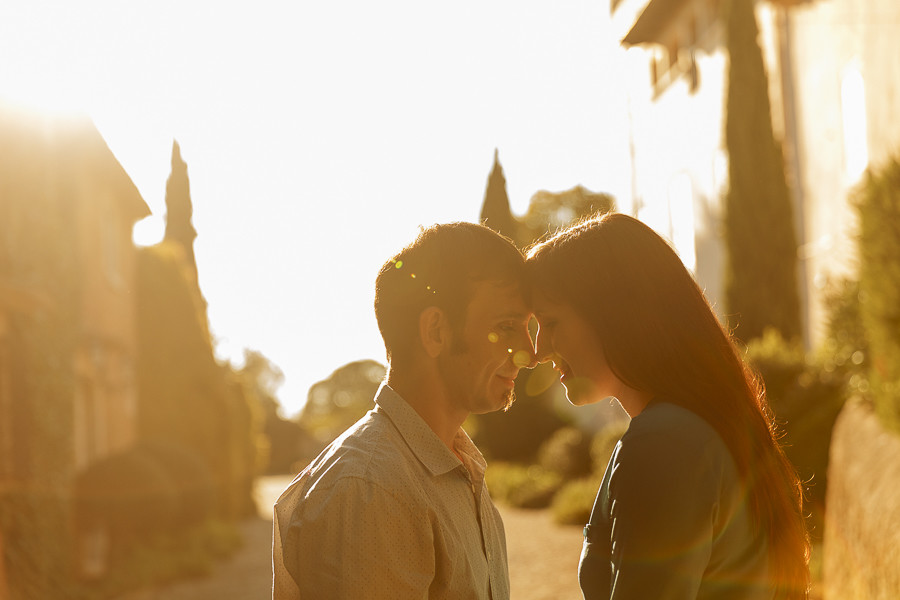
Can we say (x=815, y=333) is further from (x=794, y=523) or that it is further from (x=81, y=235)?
(x=794, y=523)

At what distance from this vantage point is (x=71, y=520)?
37.6ft

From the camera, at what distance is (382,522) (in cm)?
219

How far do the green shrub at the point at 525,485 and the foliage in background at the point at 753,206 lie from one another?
542 cm

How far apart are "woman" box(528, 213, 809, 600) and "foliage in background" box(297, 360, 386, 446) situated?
50100 millimetres

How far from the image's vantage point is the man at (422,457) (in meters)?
2.18

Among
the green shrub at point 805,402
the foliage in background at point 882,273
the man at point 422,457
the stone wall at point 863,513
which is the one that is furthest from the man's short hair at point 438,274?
the green shrub at point 805,402

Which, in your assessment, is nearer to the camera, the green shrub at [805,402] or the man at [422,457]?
the man at [422,457]

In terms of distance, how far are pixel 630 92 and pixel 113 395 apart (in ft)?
50.5

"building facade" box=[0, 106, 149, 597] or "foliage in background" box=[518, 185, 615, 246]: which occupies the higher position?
"foliage in background" box=[518, 185, 615, 246]

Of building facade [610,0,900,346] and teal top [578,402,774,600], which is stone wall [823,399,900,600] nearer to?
building facade [610,0,900,346]

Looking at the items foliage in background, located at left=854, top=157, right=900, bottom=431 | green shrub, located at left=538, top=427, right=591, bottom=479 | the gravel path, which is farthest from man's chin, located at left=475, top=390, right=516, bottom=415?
green shrub, located at left=538, top=427, right=591, bottom=479

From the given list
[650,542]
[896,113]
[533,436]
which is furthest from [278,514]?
[533,436]

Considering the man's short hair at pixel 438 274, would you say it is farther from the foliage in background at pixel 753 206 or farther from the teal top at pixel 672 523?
the foliage in background at pixel 753 206

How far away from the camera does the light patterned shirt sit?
7.09 feet
